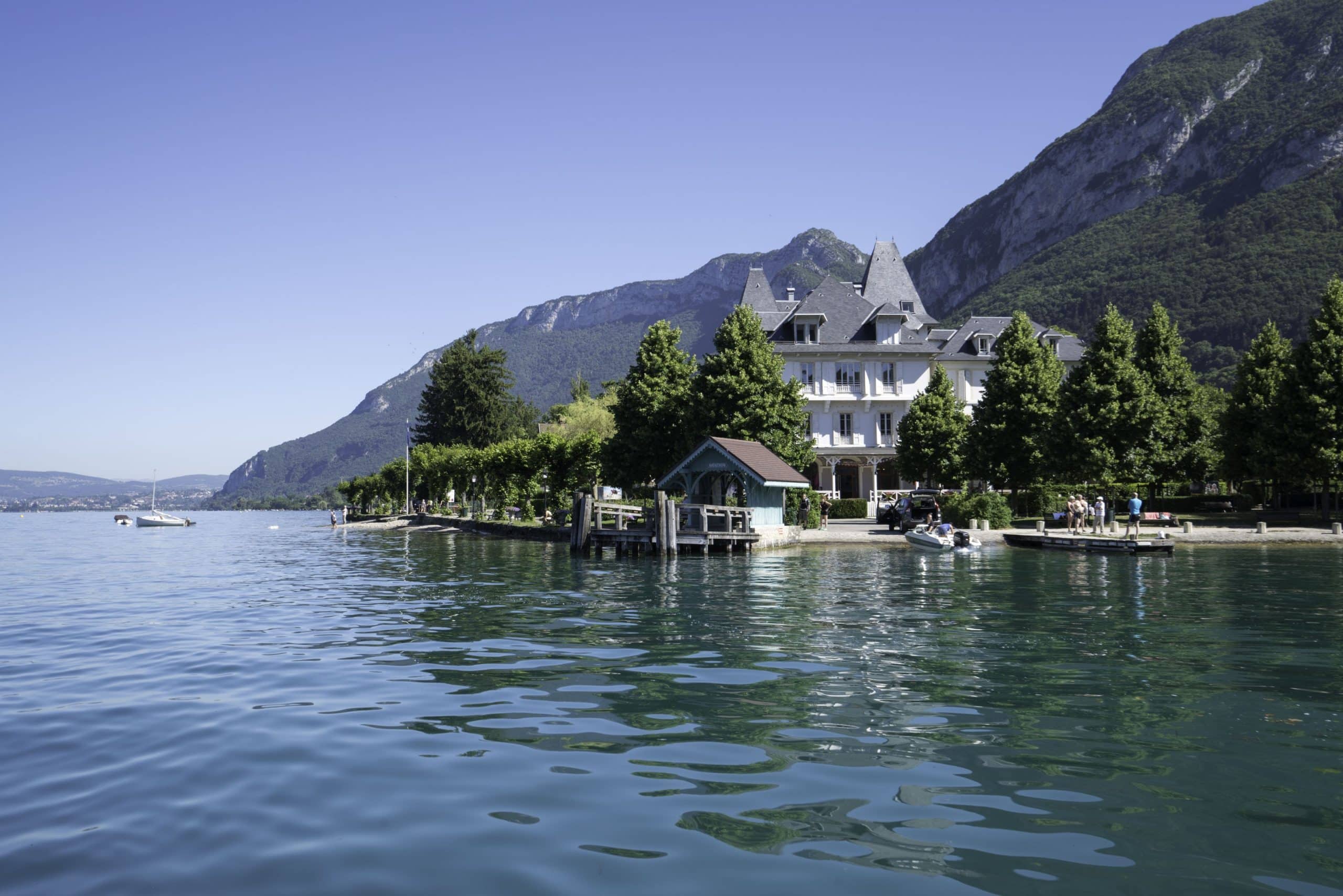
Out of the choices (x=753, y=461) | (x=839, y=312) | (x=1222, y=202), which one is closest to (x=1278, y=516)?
(x=839, y=312)

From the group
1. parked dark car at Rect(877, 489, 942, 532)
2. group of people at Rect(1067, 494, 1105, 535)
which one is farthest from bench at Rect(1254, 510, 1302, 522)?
parked dark car at Rect(877, 489, 942, 532)

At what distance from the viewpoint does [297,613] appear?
2405 cm

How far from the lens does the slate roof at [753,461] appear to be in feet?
156

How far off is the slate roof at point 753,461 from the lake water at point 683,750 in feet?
78.0

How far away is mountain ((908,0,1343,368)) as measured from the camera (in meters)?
126

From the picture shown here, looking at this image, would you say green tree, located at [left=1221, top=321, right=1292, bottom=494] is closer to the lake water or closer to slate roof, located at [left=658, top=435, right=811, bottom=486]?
slate roof, located at [left=658, top=435, right=811, bottom=486]

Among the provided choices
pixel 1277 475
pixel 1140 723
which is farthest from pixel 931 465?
pixel 1140 723

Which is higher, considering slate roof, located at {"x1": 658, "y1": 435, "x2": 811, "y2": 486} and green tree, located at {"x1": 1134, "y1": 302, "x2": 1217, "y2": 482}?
green tree, located at {"x1": 1134, "y1": 302, "x2": 1217, "y2": 482}

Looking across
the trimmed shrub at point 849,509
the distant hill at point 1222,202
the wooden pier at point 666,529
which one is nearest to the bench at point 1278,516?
the trimmed shrub at point 849,509

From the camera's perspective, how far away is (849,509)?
6938 cm

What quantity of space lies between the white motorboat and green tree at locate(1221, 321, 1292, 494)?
2259 centimetres

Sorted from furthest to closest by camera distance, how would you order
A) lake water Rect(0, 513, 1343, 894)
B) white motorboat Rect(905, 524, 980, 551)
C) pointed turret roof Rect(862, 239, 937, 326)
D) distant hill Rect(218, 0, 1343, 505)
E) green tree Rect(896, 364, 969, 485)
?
distant hill Rect(218, 0, 1343, 505)
pointed turret roof Rect(862, 239, 937, 326)
green tree Rect(896, 364, 969, 485)
white motorboat Rect(905, 524, 980, 551)
lake water Rect(0, 513, 1343, 894)

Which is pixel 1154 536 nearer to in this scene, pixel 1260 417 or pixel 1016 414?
pixel 1260 417

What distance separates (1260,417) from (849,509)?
26.2 metres
